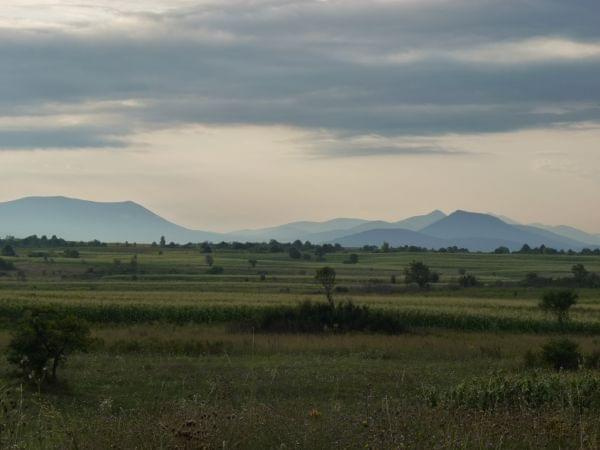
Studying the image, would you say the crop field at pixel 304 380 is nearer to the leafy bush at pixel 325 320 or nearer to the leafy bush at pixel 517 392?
the leafy bush at pixel 517 392

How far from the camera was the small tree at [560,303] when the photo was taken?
147ft

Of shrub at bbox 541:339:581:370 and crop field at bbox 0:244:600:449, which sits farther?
shrub at bbox 541:339:581:370

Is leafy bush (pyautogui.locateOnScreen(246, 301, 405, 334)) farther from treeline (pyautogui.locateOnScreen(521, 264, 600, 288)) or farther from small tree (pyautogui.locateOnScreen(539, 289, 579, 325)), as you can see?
treeline (pyautogui.locateOnScreen(521, 264, 600, 288))

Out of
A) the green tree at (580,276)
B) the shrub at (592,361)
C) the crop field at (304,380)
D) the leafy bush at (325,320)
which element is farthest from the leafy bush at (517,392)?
the green tree at (580,276)

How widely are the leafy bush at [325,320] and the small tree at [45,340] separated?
58.7 feet

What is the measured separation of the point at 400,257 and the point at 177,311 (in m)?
116

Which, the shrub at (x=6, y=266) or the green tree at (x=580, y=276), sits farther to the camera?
the shrub at (x=6, y=266)

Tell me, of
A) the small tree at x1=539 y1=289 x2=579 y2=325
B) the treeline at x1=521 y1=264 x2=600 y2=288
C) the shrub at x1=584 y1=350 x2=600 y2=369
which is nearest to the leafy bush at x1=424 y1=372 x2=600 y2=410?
the shrub at x1=584 y1=350 x2=600 y2=369

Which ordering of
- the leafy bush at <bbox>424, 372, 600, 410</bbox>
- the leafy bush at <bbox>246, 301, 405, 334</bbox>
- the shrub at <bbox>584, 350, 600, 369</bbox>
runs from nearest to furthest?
the leafy bush at <bbox>424, 372, 600, 410</bbox>
the shrub at <bbox>584, 350, 600, 369</bbox>
the leafy bush at <bbox>246, 301, 405, 334</bbox>

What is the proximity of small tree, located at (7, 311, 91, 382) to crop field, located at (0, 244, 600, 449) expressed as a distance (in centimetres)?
69

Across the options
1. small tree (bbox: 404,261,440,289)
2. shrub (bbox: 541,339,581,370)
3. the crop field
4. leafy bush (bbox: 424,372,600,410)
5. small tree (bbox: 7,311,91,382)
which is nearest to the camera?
the crop field

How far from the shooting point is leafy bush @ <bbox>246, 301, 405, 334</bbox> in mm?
39094

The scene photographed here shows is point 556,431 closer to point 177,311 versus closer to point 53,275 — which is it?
point 177,311

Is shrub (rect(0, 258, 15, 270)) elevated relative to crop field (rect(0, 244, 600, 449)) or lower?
elevated
